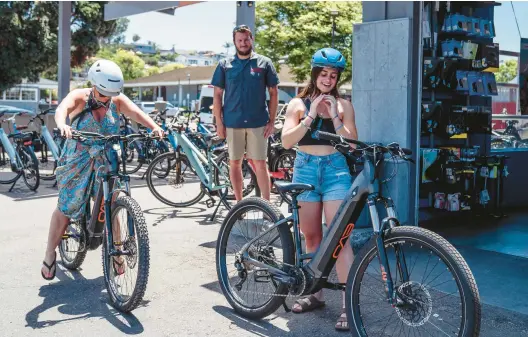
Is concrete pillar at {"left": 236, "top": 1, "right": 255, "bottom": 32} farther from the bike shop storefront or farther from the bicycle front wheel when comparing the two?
the bicycle front wheel

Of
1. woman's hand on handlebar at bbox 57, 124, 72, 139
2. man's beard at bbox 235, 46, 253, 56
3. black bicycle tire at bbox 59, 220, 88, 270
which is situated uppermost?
man's beard at bbox 235, 46, 253, 56

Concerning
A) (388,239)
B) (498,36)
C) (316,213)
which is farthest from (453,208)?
(388,239)

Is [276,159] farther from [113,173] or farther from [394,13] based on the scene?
[113,173]

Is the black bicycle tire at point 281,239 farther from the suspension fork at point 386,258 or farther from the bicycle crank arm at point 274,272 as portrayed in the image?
the suspension fork at point 386,258

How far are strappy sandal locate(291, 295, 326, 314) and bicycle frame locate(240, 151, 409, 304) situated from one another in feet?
1.54

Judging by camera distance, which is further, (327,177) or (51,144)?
(51,144)

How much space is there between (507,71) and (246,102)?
339cm

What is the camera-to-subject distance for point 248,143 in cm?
636

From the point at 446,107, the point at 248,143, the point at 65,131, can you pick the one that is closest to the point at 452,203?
the point at 446,107

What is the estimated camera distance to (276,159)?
9.92m

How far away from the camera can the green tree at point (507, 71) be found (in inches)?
289

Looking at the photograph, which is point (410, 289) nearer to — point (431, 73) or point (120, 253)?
point (120, 253)

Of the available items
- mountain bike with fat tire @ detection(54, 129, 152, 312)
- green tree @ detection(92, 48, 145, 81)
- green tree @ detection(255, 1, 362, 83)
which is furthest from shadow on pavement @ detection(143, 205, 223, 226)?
green tree @ detection(92, 48, 145, 81)

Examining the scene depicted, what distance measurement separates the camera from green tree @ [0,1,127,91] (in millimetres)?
23281
